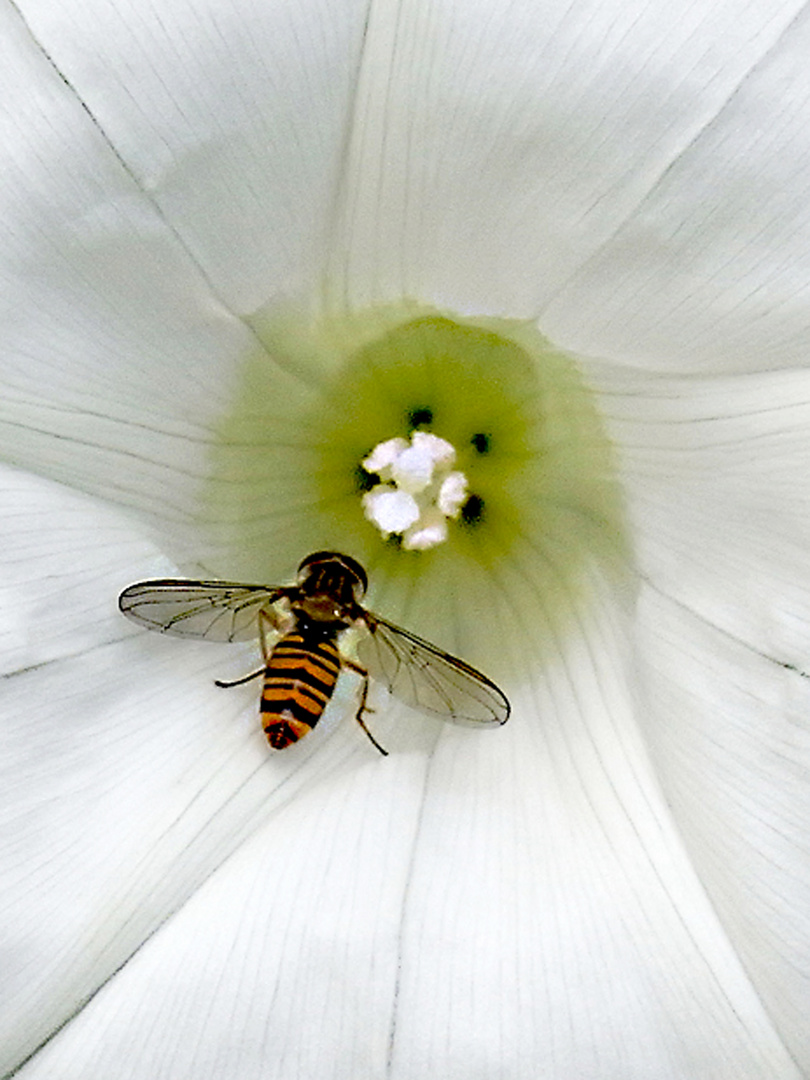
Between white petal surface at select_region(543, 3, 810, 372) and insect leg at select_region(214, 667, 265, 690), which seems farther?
insect leg at select_region(214, 667, 265, 690)

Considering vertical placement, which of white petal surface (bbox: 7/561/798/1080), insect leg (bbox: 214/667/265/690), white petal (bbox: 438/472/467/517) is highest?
white petal (bbox: 438/472/467/517)

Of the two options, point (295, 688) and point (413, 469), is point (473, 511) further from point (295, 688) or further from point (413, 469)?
point (295, 688)

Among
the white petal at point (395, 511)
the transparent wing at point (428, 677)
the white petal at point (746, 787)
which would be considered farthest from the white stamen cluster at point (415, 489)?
the white petal at point (746, 787)

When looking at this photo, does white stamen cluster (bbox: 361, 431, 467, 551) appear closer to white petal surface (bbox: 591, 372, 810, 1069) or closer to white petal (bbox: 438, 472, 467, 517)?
white petal (bbox: 438, 472, 467, 517)

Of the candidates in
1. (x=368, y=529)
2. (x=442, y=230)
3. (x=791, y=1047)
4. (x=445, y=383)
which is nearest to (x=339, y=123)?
(x=442, y=230)

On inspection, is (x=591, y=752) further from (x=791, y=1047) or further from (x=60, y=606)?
(x=60, y=606)

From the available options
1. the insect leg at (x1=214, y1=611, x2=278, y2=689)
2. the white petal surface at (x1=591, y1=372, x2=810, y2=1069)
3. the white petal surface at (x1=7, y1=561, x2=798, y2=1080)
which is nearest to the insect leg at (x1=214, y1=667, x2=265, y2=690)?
the insect leg at (x1=214, y1=611, x2=278, y2=689)
